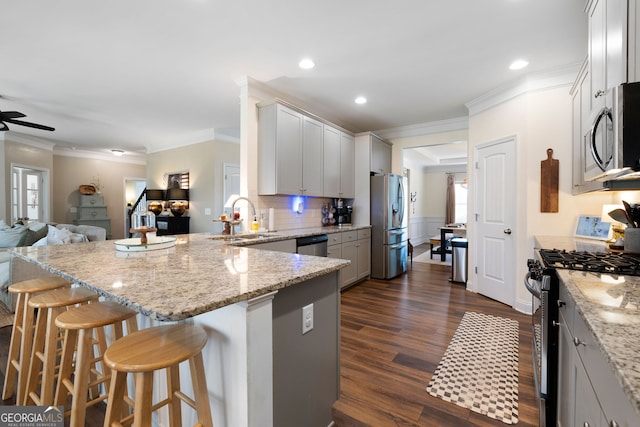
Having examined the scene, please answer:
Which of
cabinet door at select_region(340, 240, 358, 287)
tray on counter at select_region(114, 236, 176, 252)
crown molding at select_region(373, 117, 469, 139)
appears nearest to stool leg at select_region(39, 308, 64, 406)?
tray on counter at select_region(114, 236, 176, 252)

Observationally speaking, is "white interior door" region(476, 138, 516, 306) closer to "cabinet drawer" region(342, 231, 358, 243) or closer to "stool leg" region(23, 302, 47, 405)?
"cabinet drawer" region(342, 231, 358, 243)

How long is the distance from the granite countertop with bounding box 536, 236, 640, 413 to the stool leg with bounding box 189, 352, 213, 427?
3.74 ft

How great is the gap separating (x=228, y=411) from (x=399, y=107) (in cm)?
425

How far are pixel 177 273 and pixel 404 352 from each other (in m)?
1.96

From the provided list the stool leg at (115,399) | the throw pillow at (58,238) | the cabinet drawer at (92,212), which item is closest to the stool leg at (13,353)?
the stool leg at (115,399)

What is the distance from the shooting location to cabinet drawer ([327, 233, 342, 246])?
386 cm

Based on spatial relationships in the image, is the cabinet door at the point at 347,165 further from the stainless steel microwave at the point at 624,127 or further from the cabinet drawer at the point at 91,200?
the cabinet drawer at the point at 91,200

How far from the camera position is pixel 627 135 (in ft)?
3.81

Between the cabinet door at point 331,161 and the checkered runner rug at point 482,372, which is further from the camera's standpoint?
the cabinet door at point 331,161

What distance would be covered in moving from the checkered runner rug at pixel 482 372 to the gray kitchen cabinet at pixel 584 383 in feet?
1.79

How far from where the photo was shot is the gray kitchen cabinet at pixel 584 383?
641 millimetres

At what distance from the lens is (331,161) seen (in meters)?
4.47

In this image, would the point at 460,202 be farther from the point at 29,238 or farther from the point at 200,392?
the point at 29,238

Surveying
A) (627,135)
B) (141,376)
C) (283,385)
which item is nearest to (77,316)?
(141,376)
